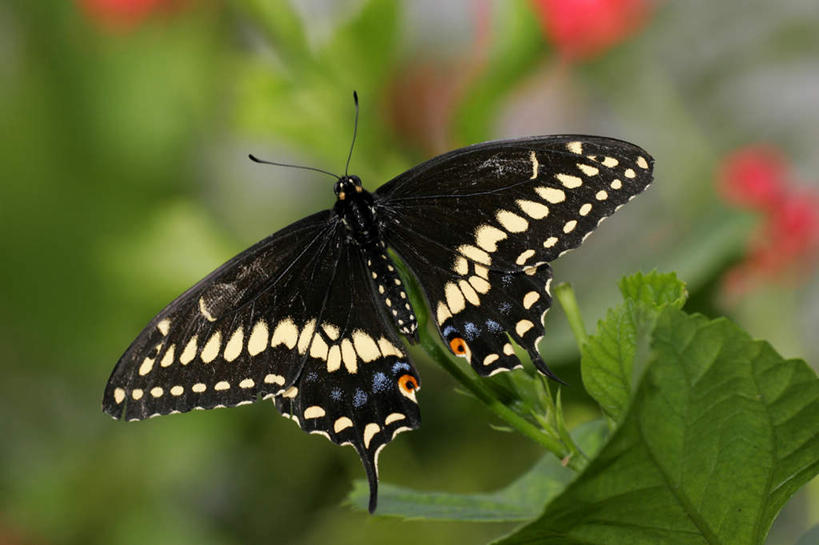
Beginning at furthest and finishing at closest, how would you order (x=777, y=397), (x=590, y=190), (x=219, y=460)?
1. (x=219, y=460)
2. (x=590, y=190)
3. (x=777, y=397)

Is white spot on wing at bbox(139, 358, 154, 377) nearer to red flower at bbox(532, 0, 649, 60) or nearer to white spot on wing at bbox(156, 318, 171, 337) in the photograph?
white spot on wing at bbox(156, 318, 171, 337)

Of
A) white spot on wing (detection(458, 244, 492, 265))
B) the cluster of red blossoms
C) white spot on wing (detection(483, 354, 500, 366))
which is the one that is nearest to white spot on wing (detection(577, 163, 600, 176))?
white spot on wing (detection(458, 244, 492, 265))

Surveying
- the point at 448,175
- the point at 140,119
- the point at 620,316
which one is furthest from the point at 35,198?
the point at 620,316

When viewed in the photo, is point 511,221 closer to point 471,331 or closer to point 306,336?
point 471,331

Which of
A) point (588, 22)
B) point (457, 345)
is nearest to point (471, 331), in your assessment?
point (457, 345)

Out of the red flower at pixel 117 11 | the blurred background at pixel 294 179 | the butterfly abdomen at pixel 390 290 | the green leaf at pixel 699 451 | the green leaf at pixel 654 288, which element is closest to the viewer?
the green leaf at pixel 699 451

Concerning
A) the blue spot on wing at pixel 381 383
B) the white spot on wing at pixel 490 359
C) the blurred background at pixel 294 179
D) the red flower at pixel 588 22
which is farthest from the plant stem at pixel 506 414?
the red flower at pixel 588 22

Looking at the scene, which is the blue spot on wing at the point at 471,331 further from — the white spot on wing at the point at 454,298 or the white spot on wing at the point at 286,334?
the white spot on wing at the point at 286,334

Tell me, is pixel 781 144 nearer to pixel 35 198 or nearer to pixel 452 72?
pixel 452 72
